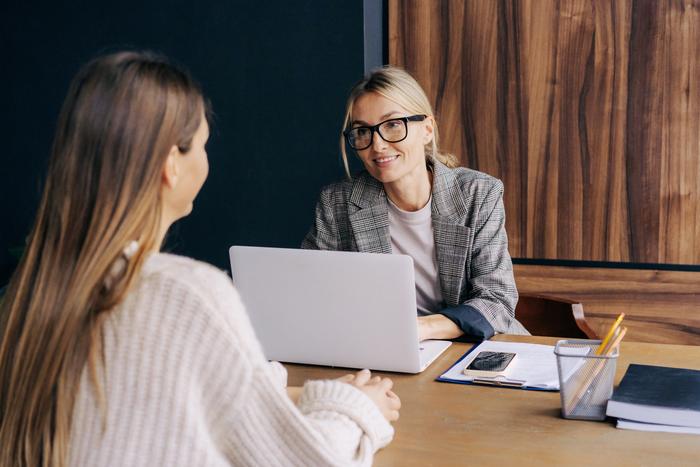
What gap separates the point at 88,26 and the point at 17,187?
2.75 feet

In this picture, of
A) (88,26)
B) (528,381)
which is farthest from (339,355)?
(88,26)

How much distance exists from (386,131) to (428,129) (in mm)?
199

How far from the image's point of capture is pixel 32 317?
1.04 meters

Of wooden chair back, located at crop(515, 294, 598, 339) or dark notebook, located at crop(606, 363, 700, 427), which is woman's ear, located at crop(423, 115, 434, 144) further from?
dark notebook, located at crop(606, 363, 700, 427)

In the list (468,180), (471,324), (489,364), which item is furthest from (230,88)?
(489,364)

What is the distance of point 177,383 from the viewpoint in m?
1.02

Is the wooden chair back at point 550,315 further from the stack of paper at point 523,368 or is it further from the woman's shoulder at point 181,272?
the woman's shoulder at point 181,272

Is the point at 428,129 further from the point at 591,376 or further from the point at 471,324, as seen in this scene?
the point at 591,376

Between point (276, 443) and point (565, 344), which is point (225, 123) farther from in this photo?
point (276, 443)

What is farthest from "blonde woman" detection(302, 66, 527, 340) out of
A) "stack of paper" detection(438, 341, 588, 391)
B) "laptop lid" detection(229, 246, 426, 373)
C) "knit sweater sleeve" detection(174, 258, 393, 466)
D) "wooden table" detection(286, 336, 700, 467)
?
"knit sweater sleeve" detection(174, 258, 393, 466)

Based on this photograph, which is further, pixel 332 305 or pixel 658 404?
pixel 332 305

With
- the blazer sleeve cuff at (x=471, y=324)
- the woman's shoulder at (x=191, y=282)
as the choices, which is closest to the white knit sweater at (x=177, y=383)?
the woman's shoulder at (x=191, y=282)

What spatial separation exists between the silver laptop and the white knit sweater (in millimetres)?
623

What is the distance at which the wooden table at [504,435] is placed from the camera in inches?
50.5
